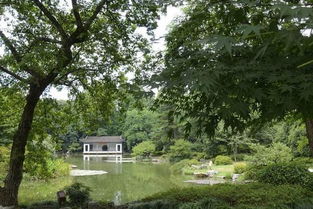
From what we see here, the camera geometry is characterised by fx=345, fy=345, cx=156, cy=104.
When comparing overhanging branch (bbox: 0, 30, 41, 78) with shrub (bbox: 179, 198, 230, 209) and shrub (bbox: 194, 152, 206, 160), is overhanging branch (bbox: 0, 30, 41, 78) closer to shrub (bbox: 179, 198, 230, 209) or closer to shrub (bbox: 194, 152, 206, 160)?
shrub (bbox: 179, 198, 230, 209)

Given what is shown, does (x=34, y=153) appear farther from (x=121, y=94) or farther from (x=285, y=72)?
(x=285, y=72)

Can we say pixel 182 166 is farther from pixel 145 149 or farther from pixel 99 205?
pixel 99 205

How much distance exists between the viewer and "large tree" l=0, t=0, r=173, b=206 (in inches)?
217

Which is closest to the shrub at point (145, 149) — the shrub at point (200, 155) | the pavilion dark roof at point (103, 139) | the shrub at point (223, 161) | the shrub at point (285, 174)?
the pavilion dark roof at point (103, 139)

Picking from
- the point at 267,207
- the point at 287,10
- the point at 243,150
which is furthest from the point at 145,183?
the point at 287,10

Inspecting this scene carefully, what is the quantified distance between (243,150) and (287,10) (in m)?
24.0

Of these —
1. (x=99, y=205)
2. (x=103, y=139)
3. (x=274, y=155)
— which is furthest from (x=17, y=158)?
(x=103, y=139)

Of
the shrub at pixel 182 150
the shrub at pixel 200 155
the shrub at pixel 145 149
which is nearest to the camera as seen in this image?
the shrub at pixel 200 155

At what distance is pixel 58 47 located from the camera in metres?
5.62

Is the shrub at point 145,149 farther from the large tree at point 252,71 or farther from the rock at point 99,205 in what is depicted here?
the large tree at point 252,71

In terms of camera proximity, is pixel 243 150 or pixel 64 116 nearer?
pixel 64 116

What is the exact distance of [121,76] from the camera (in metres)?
7.19

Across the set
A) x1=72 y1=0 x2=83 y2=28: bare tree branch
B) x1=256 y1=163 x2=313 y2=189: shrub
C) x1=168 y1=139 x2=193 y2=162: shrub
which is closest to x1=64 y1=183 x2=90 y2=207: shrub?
x1=72 y1=0 x2=83 y2=28: bare tree branch

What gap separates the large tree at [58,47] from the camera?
5516 mm
